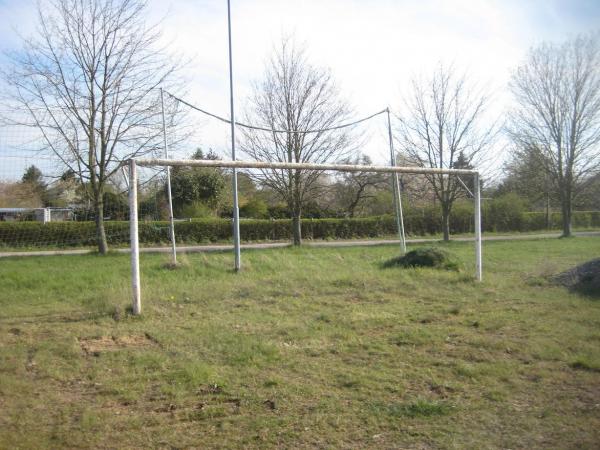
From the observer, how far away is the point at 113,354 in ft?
18.8

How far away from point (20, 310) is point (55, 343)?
233cm

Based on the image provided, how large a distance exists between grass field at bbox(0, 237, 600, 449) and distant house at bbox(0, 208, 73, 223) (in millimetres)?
3696

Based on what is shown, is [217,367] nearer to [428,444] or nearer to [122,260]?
[428,444]

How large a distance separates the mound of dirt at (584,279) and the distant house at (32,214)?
11.9m

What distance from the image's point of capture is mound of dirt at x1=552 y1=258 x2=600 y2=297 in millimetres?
9211

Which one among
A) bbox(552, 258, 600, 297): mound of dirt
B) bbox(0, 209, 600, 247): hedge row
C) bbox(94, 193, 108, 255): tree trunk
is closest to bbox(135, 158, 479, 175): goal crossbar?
bbox(552, 258, 600, 297): mound of dirt

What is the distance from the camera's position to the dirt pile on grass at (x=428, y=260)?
39.7 feet

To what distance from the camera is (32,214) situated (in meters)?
13.4

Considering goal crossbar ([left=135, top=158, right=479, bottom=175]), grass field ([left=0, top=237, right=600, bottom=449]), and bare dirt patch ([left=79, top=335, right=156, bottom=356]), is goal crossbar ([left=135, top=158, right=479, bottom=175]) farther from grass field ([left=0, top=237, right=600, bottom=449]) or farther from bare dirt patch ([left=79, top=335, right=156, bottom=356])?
bare dirt patch ([left=79, top=335, right=156, bottom=356])

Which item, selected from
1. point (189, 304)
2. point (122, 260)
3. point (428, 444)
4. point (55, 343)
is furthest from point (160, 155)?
point (428, 444)

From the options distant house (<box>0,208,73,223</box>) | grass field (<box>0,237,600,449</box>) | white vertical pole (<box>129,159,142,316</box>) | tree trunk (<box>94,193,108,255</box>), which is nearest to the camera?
grass field (<box>0,237,600,449</box>)

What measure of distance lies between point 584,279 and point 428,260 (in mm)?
3395

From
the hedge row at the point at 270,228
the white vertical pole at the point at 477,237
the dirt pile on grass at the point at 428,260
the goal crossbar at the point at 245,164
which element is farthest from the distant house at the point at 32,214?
the white vertical pole at the point at 477,237

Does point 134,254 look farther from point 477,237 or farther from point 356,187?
point 356,187
